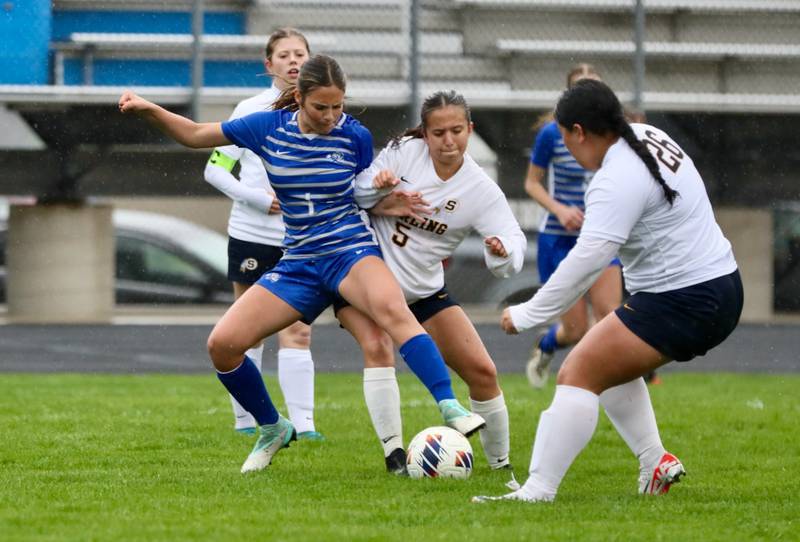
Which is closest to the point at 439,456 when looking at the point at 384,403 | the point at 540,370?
the point at 384,403

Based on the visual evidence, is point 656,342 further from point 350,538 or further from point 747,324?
point 747,324

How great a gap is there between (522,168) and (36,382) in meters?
5.08

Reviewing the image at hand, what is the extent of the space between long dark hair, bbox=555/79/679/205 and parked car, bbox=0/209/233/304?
1046 cm

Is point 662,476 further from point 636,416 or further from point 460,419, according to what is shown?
point 460,419

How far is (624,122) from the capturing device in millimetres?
5223

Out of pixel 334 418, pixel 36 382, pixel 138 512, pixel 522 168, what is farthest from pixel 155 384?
pixel 138 512

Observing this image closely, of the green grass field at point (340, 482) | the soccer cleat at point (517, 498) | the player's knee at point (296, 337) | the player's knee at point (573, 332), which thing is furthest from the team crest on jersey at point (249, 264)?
the player's knee at point (573, 332)

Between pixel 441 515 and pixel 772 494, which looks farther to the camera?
pixel 772 494

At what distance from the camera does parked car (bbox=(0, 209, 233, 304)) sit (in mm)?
15500

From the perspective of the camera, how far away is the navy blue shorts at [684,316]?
5203 mm

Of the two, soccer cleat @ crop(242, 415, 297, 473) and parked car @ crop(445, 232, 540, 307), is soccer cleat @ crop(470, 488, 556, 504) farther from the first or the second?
parked car @ crop(445, 232, 540, 307)

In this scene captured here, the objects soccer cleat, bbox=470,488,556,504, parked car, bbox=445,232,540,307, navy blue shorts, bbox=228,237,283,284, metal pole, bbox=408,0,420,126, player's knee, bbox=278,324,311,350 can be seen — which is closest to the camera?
soccer cleat, bbox=470,488,556,504

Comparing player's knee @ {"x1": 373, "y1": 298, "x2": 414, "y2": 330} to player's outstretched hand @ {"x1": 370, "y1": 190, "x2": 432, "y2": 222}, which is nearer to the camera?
player's knee @ {"x1": 373, "y1": 298, "x2": 414, "y2": 330}

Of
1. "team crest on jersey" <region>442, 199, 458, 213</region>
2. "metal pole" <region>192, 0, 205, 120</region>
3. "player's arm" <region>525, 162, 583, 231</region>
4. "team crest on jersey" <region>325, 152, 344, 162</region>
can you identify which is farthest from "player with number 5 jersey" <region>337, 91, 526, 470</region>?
"metal pole" <region>192, 0, 205, 120</region>
